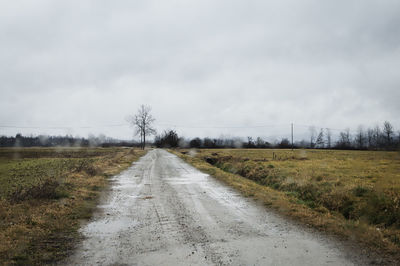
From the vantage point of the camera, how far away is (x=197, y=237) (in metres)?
5.80

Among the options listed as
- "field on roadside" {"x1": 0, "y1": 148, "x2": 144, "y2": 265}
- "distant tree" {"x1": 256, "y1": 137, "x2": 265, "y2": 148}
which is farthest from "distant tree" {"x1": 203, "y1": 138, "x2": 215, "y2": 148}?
"field on roadside" {"x1": 0, "y1": 148, "x2": 144, "y2": 265}

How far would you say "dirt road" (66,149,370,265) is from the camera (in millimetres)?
4691

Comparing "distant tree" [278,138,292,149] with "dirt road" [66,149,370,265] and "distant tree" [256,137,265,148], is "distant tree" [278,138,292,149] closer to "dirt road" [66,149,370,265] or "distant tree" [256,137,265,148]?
"distant tree" [256,137,265,148]

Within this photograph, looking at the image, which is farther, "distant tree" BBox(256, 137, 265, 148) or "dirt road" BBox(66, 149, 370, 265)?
"distant tree" BBox(256, 137, 265, 148)

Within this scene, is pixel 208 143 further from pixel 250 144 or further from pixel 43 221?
pixel 43 221

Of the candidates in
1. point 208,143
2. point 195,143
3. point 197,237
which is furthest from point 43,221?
point 208,143

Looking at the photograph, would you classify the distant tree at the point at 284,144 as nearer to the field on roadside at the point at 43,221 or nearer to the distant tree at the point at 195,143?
the distant tree at the point at 195,143

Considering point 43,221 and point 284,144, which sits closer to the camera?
point 43,221

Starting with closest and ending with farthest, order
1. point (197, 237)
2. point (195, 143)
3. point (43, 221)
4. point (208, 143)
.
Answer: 1. point (197, 237)
2. point (43, 221)
3. point (195, 143)
4. point (208, 143)

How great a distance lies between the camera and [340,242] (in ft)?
18.5

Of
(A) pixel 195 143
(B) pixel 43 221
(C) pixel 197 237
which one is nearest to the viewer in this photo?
(C) pixel 197 237

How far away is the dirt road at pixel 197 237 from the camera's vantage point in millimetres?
4691

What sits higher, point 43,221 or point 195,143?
point 195,143

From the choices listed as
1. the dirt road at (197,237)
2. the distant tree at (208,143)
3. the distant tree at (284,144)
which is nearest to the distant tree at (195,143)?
the distant tree at (208,143)
